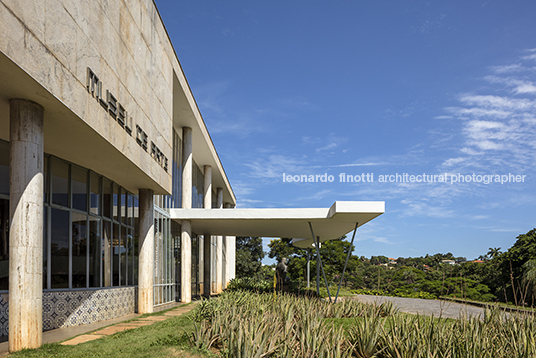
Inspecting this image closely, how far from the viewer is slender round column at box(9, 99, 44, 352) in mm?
7586

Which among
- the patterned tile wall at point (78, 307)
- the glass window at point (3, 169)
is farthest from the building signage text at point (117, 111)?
the patterned tile wall at point (78, 307)

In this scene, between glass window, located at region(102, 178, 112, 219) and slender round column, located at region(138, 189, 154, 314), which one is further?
slender round column, located at region(138, 189, 154, 314)

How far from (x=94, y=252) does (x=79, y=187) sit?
84.8 inches

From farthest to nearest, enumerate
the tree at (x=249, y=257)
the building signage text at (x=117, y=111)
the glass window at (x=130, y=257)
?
the tree at (x=249, y=257), the glass window at (x=130, y=257), the building signage text at (x=117, y=111)

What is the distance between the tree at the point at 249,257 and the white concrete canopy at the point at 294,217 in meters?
35.5

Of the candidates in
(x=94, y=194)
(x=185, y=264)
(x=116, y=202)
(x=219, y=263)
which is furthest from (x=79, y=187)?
(x=219, y=263)

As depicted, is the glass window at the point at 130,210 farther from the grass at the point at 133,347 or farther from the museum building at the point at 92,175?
the grass at the point at 133,347

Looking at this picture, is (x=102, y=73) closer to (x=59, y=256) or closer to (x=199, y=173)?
(x=59, y=256)

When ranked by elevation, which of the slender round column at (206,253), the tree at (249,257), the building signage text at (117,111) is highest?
the building signage text at (117,111)

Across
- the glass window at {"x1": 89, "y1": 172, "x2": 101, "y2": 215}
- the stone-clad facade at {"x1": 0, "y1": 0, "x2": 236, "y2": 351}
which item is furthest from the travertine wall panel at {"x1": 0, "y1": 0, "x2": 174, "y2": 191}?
the glass window at {"x1": 89, "y1": 172, "x2": 101, "y2": 215}

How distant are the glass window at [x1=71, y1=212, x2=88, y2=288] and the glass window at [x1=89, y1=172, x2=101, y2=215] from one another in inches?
22.6

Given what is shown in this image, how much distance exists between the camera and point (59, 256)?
11484 mm

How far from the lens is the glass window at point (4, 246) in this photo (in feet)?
32.2

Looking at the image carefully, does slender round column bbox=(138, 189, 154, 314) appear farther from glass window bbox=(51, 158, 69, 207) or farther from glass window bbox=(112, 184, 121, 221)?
glass window bbox=(51, 158, 69, 207)
